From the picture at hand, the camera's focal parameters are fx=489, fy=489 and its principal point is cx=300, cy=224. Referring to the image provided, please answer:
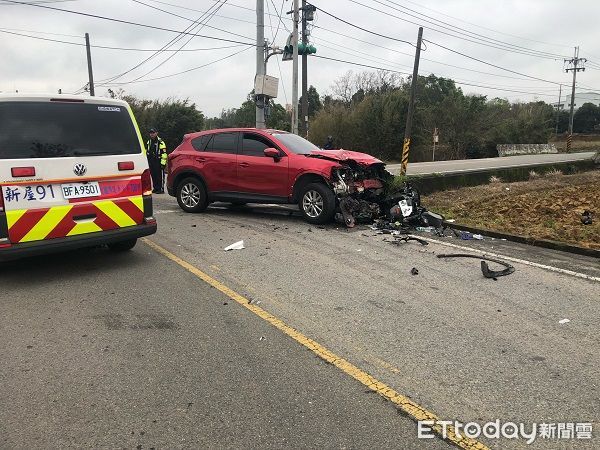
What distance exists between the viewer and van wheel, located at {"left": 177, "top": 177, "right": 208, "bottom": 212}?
10.3m

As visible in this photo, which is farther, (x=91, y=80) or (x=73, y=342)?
(x=91, y=80)

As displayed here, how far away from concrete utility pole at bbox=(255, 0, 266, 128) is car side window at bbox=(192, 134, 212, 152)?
8.52m

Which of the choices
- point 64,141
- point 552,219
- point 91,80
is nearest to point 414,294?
point 64,141

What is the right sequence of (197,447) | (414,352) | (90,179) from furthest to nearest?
(90,179) → (414,352) → (197,447)

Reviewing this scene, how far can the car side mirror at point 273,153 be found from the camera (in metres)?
9.16

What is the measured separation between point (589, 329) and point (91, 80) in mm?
36913

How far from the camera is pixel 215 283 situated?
5547mm

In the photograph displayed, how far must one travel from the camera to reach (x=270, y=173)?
934 cm

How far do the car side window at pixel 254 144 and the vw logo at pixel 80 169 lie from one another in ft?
14.4

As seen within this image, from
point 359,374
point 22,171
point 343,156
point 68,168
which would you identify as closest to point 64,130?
point 68,168

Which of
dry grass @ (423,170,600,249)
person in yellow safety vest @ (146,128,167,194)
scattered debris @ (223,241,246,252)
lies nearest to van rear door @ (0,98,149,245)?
scattered debris @ (223,241,246,252)

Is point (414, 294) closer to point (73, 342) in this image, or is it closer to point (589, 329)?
point (589, 329)

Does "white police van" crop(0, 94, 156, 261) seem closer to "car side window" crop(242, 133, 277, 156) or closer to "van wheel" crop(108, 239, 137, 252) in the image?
"van wheel" crop(108, 239, 137, 252)

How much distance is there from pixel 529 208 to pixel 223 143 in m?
7.11
